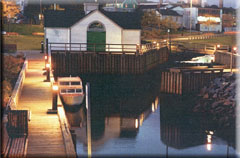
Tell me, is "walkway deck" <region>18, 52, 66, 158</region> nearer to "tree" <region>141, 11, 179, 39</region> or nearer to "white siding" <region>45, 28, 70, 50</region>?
"white siding" <region>45, 28, 70, 50</region>

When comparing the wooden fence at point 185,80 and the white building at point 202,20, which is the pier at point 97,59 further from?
the white building at point 202,20

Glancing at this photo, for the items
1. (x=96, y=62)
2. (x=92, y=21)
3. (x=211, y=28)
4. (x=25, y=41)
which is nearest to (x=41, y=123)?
(x=96, y=62)

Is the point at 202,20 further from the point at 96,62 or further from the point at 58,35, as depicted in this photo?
the point at 96,62

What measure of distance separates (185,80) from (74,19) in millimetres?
17739

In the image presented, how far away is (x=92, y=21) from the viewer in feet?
178

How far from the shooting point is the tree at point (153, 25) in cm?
9522

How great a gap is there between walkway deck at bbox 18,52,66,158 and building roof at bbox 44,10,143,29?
17.0m

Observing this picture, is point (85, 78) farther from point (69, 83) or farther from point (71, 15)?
point (69, 83)

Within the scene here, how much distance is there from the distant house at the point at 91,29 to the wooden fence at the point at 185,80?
12.6 metres

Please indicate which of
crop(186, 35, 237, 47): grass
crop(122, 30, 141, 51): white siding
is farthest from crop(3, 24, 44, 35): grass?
crop(122, 30, 141, 51): white siding

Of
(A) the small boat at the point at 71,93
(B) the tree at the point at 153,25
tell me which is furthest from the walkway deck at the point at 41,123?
(B) the tree at the point at 153,25

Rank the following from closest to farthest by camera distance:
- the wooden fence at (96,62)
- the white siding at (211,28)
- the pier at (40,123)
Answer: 1. the pier at (40,123)
2. the wooden fence at (96,62)
3. the white siding at (211,28)

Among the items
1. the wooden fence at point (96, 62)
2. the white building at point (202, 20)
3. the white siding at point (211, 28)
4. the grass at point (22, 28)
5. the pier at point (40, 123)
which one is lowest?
the pier at point (40, 123)

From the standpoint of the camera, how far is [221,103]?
1495 inches
